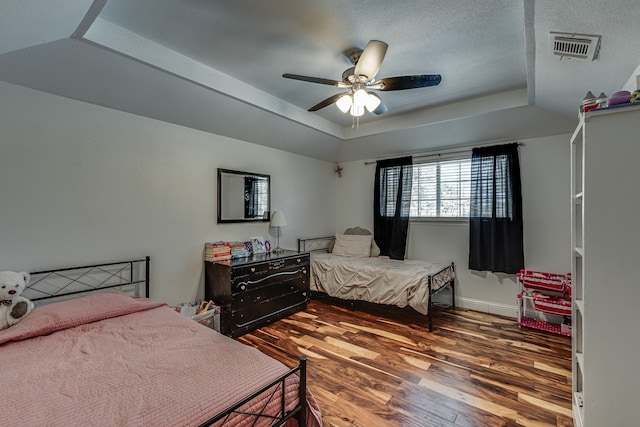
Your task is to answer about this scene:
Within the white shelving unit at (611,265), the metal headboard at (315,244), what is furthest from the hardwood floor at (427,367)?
the metal headboard at (315,244)

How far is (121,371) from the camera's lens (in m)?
1.34

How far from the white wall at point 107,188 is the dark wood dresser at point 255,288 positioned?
14.4 inches

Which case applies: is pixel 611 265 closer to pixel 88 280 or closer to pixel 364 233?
pixel 364 233

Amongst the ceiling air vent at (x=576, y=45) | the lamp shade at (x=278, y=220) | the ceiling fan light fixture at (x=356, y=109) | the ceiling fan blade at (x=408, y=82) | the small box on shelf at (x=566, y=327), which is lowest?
the small box on shelf at (x=566, y=327)

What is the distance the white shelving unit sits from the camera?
1313 mm

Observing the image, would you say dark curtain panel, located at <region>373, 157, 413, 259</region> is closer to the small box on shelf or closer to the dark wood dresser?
the dark wood dresser

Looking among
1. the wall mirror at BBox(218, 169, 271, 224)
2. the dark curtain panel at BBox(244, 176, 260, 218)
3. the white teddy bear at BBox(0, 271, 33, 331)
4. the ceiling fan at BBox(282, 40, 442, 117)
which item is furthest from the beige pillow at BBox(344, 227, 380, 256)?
the white teddy bear at BBox(0, 271, 33, 331)

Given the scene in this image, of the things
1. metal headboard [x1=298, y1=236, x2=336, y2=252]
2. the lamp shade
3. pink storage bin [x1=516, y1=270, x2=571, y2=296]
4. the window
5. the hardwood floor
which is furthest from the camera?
metal headboard [x1=298, y1=236, x2=336, y2=252]

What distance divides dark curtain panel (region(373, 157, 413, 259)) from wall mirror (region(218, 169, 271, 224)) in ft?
5.78

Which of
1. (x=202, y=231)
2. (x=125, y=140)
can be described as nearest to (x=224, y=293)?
(x=202, y=231)

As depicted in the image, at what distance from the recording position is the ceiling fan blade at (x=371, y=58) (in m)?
1.77

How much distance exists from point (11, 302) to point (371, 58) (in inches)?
109

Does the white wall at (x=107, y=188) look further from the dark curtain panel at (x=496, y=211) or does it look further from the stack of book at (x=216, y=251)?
the dark curtain panel at (x=496, y=211)

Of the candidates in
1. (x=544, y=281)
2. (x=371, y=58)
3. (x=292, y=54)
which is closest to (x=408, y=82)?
(x=371, y=58)
